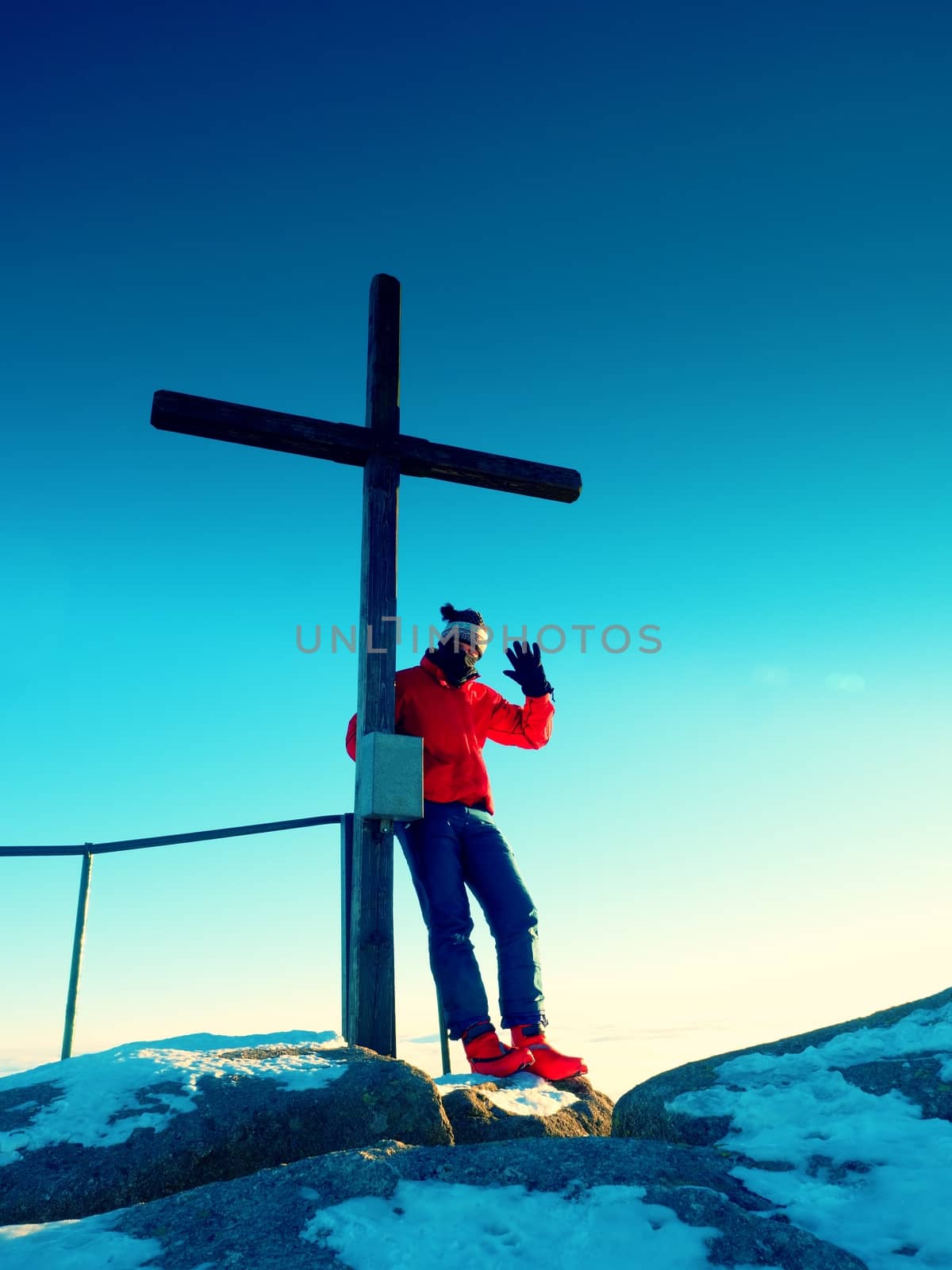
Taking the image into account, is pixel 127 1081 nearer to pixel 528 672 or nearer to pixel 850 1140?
pixel 850 1140

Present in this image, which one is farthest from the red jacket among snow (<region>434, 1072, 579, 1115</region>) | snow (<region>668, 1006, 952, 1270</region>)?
snow (<region>668, 1006, 952, 1270</region>)

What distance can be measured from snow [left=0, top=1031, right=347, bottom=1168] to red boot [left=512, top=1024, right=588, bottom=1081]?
1.04 m

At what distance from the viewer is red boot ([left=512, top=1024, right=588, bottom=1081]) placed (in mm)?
4348

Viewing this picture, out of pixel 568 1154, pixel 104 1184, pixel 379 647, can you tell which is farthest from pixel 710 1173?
pixel 379 647

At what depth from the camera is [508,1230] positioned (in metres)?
2.06

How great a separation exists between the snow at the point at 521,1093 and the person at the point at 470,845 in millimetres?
106

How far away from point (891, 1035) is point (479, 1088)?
5.65ft

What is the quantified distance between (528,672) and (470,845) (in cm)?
109

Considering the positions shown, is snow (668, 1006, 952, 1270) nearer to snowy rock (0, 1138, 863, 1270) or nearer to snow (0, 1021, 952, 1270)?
snow (0, 1021, 952, 1270)

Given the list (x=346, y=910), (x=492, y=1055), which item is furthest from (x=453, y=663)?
(x=492, y=1055)

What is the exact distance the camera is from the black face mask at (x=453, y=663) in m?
5.29

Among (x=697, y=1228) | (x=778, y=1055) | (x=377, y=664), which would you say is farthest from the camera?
(x=377, y=664)

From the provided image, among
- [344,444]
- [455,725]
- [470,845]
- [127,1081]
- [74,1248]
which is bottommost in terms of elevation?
[74,1248]

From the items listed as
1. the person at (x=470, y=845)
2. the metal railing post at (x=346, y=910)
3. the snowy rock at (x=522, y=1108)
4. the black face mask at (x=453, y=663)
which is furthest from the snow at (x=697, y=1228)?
the black face mask at (x=453, y=663)
